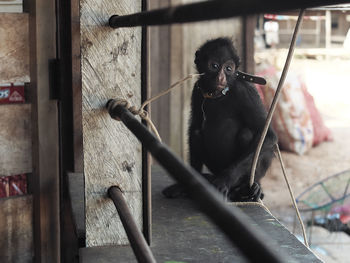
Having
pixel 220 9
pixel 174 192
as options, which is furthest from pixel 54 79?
pixel 220 9

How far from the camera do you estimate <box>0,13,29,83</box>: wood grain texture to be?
80.0 inches

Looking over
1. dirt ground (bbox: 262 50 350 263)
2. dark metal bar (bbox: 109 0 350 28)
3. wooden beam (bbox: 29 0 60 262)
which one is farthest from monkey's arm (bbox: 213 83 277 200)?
dirt ground (bbox: 262 50 350 263)

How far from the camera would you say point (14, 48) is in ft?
6.77

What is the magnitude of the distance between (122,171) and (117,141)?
9 cm

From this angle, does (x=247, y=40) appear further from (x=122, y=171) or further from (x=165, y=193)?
(x=122, y=171)

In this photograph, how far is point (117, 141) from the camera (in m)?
1.64

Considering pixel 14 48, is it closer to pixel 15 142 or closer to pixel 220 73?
pixel 15 142

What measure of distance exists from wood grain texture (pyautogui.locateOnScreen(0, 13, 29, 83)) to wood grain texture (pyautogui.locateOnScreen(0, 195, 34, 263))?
0.44 m

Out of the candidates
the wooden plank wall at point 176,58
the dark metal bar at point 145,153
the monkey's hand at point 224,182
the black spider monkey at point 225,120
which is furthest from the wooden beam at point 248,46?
the dark metal bar at point 145,153

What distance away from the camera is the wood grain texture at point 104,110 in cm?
158

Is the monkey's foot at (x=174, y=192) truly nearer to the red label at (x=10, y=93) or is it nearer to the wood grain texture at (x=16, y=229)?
the wood grain texture at (x=16, y=229)

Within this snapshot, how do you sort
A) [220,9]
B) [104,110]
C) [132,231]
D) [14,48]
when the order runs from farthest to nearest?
[14,48]
[104,110]
[132,231]
[220,9]

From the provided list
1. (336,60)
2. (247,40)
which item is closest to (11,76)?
(247,40)

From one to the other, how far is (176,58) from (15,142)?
3954 mm
